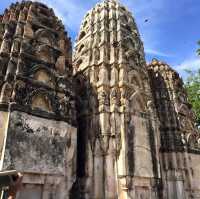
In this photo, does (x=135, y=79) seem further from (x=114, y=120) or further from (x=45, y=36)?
(x=45, y=36)

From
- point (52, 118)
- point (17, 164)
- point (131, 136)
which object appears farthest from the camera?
point (131, 136)

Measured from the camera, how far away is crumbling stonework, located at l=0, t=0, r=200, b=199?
41.6ft

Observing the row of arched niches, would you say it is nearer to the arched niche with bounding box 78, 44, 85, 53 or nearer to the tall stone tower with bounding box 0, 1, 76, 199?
the tall stone tower with bounding box 0, 1, 76, 199

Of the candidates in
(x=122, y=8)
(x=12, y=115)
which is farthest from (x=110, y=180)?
(x=122, y=8)

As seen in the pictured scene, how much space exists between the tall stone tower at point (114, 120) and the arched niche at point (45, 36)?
3.59 meters

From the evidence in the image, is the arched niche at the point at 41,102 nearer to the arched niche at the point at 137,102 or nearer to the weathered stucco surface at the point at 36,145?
the weathered stucco surface at the point at 36,145

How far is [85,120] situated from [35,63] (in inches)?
190

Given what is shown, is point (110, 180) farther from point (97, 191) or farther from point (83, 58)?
point (83, 58)

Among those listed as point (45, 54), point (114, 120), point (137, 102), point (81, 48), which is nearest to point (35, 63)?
point (45, 54)

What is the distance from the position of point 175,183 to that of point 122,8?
17546mm

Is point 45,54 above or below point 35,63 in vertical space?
above

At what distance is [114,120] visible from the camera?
16.0 meters

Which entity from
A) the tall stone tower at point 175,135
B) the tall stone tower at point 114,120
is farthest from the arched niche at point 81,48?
the tall stone tower at point 175,135

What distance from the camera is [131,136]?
16.0m
